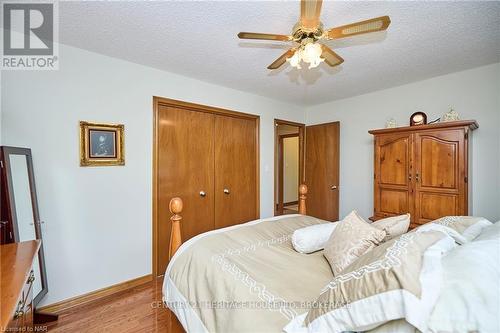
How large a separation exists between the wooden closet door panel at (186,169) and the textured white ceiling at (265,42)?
59cm

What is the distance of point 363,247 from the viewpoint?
1.29 metres

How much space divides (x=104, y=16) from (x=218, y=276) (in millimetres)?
1978

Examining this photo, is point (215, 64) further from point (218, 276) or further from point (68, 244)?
point (68, 244)

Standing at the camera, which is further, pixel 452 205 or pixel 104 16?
pixel 452 205

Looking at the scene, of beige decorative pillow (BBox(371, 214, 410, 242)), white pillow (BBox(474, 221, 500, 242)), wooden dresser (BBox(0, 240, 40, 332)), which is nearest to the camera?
wooden dresser (BBox(0, 240, 40, 332))

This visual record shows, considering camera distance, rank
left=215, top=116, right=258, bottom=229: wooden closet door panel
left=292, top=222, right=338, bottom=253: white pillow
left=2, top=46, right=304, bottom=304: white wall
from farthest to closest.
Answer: left=215, top=116, right=258, bottom=229: wooden closet door panel → left=2, top=46, right=304, bottom=304: white wall → left=292, top=222, right=338, bottom=253: white pillow

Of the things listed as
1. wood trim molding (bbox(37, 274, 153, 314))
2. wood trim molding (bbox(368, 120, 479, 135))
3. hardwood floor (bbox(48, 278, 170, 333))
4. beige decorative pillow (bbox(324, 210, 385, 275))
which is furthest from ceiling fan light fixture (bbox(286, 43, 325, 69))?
wood trim molding (bbox(37, 274, 153, 314))

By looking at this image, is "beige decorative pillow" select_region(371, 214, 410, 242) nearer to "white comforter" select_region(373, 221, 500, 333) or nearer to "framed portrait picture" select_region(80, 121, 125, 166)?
"white comforter" select_region(373, 221, 500, 333)

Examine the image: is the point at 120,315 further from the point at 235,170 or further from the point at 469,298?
the point at 469,298

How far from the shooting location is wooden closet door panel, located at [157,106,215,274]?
2.72 meters

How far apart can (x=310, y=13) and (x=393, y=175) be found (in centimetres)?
233

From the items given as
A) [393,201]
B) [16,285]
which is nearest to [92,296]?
→ [16,285]

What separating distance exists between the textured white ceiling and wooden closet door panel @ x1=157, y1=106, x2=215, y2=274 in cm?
59

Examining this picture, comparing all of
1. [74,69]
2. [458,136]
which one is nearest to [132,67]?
[74,69]
